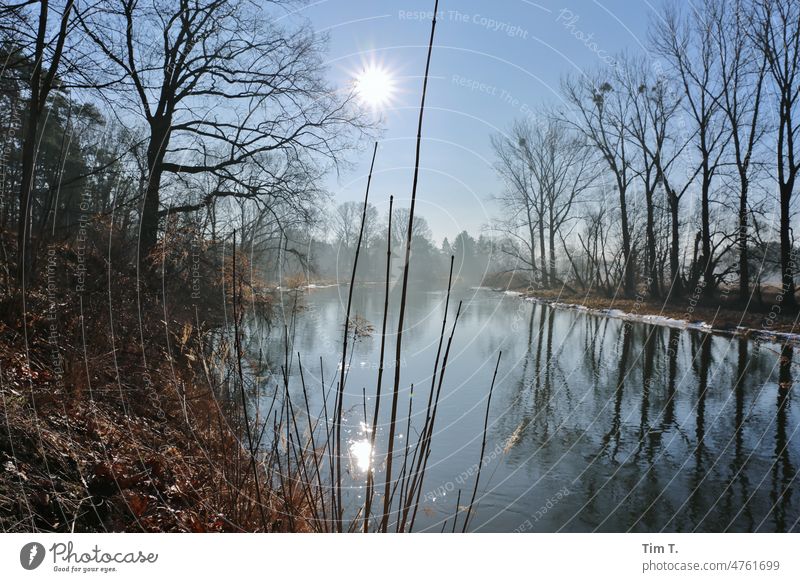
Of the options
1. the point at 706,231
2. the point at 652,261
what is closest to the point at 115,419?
the point at 706,231

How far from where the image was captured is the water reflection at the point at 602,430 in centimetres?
321

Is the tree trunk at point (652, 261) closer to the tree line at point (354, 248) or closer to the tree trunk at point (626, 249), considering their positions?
the tree trunk at point (626, 249)

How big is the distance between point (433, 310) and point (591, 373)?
5.09 metres

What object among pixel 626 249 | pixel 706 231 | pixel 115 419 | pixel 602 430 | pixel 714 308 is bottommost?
pixel 602 430

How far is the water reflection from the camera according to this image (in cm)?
321

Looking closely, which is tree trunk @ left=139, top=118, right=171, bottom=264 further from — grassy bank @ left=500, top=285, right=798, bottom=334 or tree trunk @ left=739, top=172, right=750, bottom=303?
grassy bank @ left=500, top=285, right=798, bottom=334

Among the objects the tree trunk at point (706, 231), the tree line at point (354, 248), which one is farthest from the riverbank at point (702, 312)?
the tree line at point (354, 248)

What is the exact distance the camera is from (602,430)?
4777 millimetres

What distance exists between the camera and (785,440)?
4.16 metres

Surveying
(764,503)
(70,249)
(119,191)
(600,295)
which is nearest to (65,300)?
(70,249)

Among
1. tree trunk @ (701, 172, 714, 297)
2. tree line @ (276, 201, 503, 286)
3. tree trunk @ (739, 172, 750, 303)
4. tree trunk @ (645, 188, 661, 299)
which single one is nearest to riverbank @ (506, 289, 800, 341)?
tree trunk @ (645, 188, 661, 299)

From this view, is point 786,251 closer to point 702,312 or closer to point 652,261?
point 652,261

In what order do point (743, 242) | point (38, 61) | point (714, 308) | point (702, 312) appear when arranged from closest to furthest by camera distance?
point (38, 61), point (743, 242), point (714, 308), point (702, 312)
